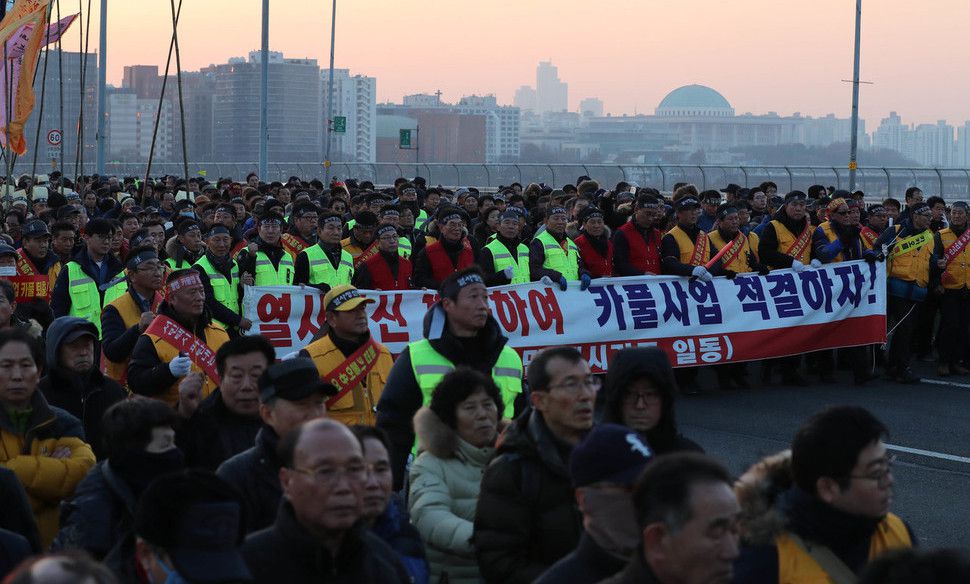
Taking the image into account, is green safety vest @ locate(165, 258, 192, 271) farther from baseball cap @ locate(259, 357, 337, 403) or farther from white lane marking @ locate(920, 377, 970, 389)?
white lane marking @ locate(920, 377, 970, 389)

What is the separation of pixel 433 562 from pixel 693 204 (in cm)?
889

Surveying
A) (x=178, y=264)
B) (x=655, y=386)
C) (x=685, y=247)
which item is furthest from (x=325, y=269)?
(x=655, y=386)

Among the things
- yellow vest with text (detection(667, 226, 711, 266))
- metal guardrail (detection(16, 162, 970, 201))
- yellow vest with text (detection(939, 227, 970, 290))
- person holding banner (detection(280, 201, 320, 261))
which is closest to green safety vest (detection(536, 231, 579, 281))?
yellow vest with text (detection(667, 226, 711, 266))

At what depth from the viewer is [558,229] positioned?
44.0 feet

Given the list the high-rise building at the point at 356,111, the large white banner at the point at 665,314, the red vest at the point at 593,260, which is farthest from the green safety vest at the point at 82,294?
the high-rise building at the point at 356,111

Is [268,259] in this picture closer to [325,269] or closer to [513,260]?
[325,269]

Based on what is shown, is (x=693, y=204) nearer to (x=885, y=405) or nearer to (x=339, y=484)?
(x=885, y=405)

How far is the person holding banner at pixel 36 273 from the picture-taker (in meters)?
10.9

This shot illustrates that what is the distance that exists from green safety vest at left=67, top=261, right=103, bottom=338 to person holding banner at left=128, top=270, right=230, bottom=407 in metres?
2.77

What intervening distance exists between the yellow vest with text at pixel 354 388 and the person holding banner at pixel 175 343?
0.67m

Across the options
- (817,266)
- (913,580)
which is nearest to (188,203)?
(817,266)

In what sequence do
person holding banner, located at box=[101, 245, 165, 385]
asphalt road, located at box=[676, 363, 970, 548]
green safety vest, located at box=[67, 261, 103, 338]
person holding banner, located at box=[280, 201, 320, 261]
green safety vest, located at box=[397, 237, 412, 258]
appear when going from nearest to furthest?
person holding banner, located at box=[101, 245, 165, 385], asphalt road, located at box=[676, 363, 970, 548], green safety vest, located at box=[67, 261, 103, 338], person holding banner, located at box=[280, 201, 320, 261], green safety vest, located at box=[397, 237, 412, 258]

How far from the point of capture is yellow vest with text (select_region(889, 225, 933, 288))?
48.4 ft

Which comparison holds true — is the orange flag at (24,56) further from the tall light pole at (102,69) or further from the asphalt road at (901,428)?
the tall light pole at (102,69)
